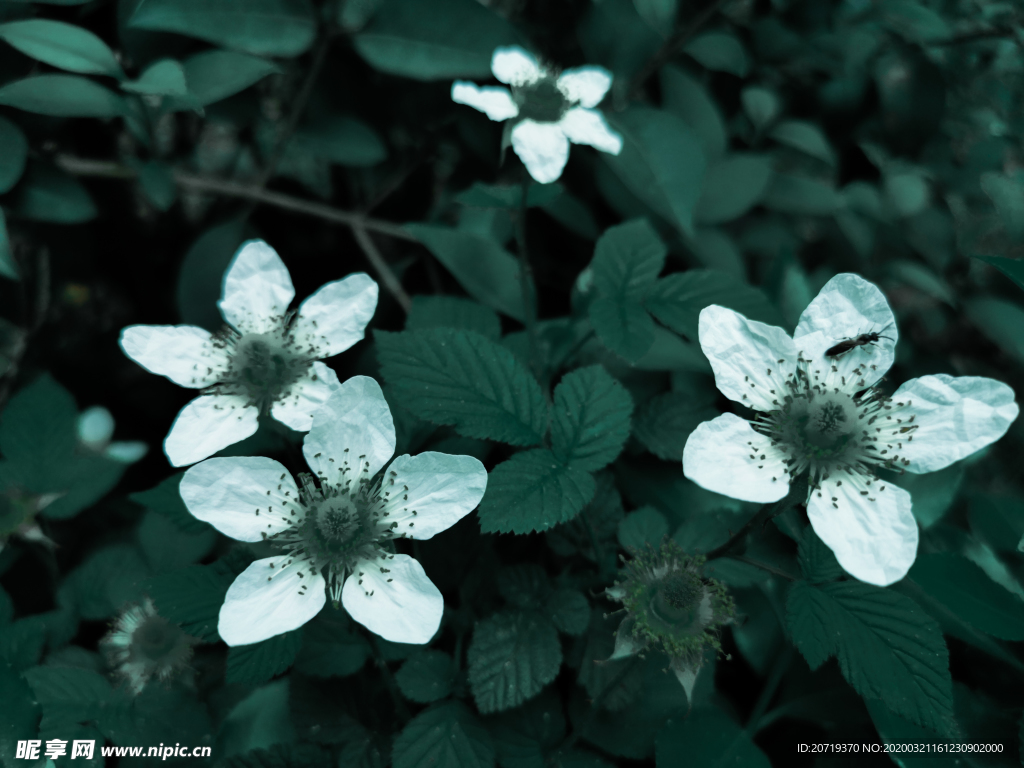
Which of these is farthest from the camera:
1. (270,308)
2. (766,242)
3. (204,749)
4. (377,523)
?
(766,242)

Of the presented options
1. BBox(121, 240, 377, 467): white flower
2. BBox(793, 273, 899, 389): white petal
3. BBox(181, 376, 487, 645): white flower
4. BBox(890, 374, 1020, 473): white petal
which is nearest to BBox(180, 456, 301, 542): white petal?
BBox(181, 376, 487, 645): white flower

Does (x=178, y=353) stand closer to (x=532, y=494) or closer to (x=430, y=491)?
(x=430, y=491)

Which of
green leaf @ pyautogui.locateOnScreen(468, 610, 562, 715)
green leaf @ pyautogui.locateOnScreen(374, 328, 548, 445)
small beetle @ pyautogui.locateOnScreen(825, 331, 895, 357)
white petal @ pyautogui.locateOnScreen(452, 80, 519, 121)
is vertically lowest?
green leaf @ pyautogui.locateOnScreen(468, 610, 562, 715)

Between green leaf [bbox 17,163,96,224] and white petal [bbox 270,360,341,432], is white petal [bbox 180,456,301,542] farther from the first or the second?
green leaf [bbox 17,163,96,224]

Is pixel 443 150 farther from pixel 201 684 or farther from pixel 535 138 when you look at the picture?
pixel 201 684

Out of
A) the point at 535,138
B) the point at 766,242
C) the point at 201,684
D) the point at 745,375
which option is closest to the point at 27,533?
the point at 201,684

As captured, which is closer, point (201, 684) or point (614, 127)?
point (201, 684)

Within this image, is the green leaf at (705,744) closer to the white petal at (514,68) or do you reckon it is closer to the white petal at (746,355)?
the white petal at (746,355)
